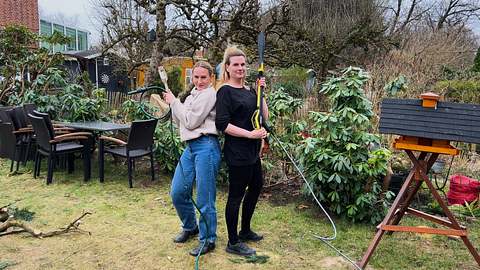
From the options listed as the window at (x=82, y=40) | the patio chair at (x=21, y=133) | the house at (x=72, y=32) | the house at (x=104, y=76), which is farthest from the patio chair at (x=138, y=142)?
the window at (x=82, y=40)

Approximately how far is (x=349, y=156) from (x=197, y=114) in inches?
66.6

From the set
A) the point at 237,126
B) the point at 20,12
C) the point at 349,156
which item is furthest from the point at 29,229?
the point at 20,12

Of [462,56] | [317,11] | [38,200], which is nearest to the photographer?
[38,200]

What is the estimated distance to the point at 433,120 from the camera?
266 cm

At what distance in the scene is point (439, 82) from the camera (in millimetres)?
9789

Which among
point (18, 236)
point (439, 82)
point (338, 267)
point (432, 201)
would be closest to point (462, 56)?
point (439, 82)

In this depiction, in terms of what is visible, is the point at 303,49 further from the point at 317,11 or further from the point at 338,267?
the point at 338,267

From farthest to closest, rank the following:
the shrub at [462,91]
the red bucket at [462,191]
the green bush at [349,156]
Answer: the shrub at [462,91] < the red bucket at [462,191] < the green bush at [349,156]

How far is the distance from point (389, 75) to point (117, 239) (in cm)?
685

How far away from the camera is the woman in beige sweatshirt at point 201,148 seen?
282 centimetres

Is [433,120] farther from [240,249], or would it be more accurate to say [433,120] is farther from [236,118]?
[240,249]

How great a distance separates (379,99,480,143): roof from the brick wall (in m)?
17.5

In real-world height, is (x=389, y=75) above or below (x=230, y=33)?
below

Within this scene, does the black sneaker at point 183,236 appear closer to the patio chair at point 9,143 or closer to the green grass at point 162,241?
the green grass at point 162,241
